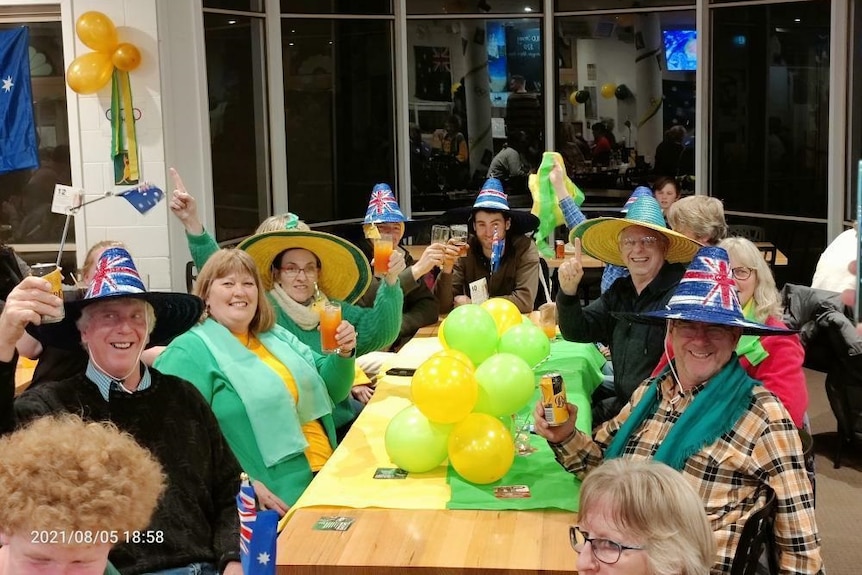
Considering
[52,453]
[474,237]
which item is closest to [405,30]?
[474,237]

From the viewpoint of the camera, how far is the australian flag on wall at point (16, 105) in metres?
7.23

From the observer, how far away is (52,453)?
1731mm

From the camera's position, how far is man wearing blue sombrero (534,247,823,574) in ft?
8.41

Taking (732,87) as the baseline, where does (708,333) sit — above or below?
below

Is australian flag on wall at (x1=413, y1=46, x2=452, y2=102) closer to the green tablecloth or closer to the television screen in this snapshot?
the television screen

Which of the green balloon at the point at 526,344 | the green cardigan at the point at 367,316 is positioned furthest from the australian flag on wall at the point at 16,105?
the green balloon at the point at 526,344

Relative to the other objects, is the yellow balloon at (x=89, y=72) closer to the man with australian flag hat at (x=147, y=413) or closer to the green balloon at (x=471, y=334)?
the green balloon at (x=471, y=334)

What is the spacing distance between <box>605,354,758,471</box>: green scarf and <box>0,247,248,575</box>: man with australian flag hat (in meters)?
1.18

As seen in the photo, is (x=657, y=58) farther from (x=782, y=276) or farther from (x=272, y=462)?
(x=272, y=462)

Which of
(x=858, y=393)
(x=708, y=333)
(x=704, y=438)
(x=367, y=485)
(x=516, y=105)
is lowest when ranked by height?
(x=858, y=393)

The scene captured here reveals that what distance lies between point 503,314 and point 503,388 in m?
1.02

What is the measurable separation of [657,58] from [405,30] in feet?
8.11

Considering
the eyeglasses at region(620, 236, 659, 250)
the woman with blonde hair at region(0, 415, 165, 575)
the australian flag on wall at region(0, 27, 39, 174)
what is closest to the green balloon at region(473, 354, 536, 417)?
the eyeglasses at region(620, 236, 659, 250)

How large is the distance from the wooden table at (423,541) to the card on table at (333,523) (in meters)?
0.02
